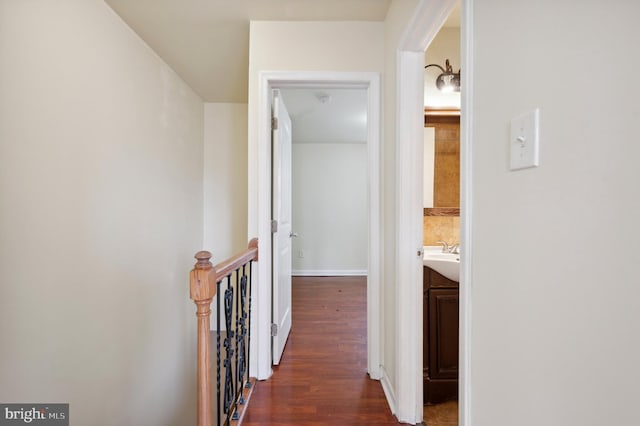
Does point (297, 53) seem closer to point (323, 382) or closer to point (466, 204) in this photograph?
point (466, 204)

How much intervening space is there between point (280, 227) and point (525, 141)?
184cm

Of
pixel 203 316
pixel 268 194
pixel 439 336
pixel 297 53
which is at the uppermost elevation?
pixel 297 53

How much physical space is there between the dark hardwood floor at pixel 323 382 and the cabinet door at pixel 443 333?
39 centimetres

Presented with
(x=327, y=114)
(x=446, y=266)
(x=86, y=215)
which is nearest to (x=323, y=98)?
(x=327, y=114)

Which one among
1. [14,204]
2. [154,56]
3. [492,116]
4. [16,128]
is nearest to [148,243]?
[14,204]

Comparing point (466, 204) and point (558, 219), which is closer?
point (558, 219)

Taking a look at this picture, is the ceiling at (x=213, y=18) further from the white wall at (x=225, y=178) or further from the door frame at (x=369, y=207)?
the white wall at (x=225, y=178)

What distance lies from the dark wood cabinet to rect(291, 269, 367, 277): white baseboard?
342 cm

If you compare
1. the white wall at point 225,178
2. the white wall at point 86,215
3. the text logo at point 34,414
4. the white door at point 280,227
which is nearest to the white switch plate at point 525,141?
the white door at point 280,227

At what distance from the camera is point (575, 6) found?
520mm

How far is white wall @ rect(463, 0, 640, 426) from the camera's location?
0.44 metres

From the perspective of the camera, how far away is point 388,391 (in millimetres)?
1733

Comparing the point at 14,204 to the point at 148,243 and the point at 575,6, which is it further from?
the point at 575,6

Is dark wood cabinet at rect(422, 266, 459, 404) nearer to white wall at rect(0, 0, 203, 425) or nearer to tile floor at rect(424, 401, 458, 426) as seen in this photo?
tile floor at rect(424, 401, 458, 426)
